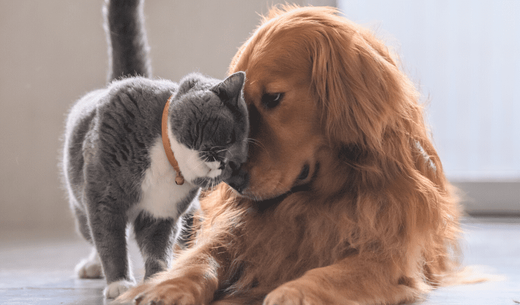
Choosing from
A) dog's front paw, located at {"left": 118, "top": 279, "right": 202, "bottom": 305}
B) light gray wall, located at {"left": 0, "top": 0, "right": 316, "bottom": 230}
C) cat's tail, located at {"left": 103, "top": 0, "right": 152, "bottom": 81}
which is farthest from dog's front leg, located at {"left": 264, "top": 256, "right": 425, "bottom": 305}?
light gray wall, located at {"left": 0, "top": 0, "right": 316, "bottom": 230}

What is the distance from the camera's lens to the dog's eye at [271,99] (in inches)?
39.7

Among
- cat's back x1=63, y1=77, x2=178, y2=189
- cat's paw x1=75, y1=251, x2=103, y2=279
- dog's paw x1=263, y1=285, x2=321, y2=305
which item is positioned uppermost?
cat's back x1=63, y1=77, x2=178, y2=189

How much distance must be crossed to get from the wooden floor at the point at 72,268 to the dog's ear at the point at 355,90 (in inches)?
15.1

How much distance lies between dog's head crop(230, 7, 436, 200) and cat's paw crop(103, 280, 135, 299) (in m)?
0.34

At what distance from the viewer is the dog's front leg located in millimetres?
799

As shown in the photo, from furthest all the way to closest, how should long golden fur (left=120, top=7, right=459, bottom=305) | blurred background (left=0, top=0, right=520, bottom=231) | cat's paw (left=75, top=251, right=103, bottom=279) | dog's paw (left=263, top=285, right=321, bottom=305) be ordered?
blurred background (left=0, top=0, right=520, bottom=231), cat's paw (left=75, top=251, right=103, bottom=279), long golden fur (left=120, top=7, right=459, bottom=305), dog's paw (left=263, top=285, right=321, bottom=305)

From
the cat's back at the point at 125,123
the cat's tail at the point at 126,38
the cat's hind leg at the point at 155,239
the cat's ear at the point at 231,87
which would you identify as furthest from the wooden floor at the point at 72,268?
the cat's tail at the point at 126,38

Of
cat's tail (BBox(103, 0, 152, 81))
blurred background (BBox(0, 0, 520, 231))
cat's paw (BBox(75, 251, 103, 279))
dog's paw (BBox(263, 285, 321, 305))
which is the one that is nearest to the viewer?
dog's paw (BBox(263, 285, 321, 305))

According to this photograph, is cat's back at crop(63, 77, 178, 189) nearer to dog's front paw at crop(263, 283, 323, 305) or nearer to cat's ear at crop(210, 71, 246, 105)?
cat's ear at crop(210, 71, 246, 105)

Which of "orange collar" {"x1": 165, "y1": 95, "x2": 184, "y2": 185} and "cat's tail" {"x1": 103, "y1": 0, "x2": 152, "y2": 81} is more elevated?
"cat's tail" {"x1": 103, "y1": 0, "x2": 152, "y2": 81}

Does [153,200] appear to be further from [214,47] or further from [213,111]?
[214,47]

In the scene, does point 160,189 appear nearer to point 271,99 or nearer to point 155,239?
point 155,239

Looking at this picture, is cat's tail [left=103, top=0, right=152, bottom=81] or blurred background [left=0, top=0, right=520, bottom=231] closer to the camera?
cat's tail [left=103, top=0, right=152, bottom=81]

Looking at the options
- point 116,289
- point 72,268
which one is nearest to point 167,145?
point 116,289
